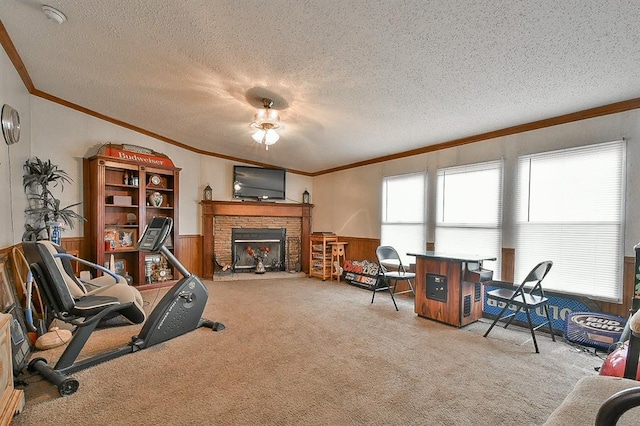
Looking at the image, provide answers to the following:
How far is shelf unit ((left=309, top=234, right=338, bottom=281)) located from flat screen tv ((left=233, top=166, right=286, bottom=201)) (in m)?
1.25

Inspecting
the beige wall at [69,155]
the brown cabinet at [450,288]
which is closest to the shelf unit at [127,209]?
the beige wall at [69,155]

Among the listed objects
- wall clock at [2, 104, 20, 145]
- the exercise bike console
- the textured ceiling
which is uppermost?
the textured ceiling

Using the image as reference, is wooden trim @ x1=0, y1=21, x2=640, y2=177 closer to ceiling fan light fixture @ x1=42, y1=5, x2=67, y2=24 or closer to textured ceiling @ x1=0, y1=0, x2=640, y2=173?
textured ceiling @ x1=0, y1=0, x2=640, y2=173

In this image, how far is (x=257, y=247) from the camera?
6559mm

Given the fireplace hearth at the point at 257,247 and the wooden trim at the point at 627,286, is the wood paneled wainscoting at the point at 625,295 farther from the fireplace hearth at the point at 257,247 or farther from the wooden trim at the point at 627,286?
the fireplace hearth at the point at 257,247

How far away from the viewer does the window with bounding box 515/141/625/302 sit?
9.59 feet

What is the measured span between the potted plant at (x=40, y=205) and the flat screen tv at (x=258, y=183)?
115 inches

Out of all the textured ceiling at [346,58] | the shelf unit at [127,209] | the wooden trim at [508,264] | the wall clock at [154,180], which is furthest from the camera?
the wall clock at [154,180]

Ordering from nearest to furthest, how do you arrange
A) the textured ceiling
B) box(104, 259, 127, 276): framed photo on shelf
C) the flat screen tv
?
the textured ceiling, box(104, 259, 127, 276): framed photo on shelf, the flat screen tv

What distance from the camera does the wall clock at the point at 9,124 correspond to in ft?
8.62

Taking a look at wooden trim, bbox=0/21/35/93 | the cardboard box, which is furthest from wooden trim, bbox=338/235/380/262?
wooden trim, bbox=0/21/35/93

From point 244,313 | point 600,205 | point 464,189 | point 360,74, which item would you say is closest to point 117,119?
point 244,313

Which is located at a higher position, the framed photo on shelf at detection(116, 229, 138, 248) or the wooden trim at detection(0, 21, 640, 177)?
the wooden trim at detection(0, 21, 640, 177)

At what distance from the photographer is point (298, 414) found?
1.82m
